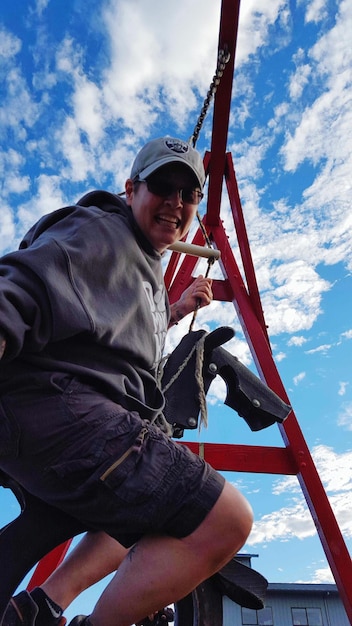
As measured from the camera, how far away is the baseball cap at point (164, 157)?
3.18ft

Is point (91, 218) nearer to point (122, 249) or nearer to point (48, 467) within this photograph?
point (122, 249)

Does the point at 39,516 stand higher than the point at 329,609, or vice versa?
the point at 329,609

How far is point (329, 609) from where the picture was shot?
12.5 meters

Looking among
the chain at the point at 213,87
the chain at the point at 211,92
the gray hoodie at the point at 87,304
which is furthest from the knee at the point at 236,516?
the chain at the point at 213,87

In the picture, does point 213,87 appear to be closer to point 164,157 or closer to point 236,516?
point 164,157

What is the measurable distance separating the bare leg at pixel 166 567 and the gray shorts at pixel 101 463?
2 cm

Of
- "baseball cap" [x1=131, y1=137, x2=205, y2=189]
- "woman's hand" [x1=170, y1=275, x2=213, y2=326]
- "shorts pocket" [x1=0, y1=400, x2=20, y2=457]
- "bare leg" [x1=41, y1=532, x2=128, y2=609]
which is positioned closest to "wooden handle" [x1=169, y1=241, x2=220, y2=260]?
"woman's hand" [x1=170, y1=275, x2=213, y2=326]

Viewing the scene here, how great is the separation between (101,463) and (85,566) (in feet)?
1.23

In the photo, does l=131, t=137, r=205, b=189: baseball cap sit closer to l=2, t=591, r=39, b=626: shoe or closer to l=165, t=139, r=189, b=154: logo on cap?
l=165, t=139, r=189, b=154: logo on cap

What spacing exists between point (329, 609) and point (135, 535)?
14.1 m

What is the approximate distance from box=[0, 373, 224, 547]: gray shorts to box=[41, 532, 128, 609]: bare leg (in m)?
0.25

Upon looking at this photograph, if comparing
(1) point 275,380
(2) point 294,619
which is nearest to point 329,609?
(2) point 294,619

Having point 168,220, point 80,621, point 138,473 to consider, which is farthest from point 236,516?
point 168,220

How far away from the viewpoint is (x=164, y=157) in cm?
98
